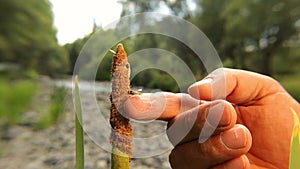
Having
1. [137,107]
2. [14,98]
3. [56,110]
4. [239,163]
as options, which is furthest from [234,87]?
[14,98]

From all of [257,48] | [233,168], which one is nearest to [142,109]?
[233,168]

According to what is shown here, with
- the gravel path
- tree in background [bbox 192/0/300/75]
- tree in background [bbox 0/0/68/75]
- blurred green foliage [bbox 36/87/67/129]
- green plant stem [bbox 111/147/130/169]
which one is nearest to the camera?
green plant stem [bbox 111/147/130/169]

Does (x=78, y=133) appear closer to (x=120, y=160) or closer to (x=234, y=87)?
(x=120, y=160)

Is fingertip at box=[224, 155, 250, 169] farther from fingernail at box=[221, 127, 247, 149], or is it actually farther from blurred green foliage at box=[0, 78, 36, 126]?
blurred green foliage at box=[0, 78, 36, 126]

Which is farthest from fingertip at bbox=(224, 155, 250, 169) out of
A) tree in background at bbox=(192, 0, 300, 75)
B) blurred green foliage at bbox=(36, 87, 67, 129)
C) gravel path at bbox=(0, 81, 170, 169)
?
tree in background at bbox=(192, 0, 300, 75)

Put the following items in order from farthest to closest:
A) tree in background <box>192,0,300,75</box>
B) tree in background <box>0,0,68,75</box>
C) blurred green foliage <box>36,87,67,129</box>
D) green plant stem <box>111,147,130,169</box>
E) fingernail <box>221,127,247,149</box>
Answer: tree in background <box>192,0,300,75</box>
tree in background <box>0,0,68,75</box>
blurred green foliage <box>36,87,67,129</box>
fingernail <box>221,127,247,149</box>
green plant stem <box>111,147,130,169</box>

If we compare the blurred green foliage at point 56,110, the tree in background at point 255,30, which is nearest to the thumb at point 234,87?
the blurred green foliage at point 56,110
